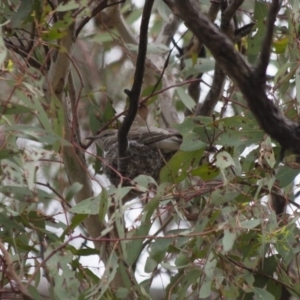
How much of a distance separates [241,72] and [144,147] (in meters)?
1.78

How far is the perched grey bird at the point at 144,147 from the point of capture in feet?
10.4

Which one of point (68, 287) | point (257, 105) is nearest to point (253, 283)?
point (68, 287)

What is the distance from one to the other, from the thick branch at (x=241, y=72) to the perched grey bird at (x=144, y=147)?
1.47m

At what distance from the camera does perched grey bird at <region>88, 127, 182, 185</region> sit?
317 centimetres

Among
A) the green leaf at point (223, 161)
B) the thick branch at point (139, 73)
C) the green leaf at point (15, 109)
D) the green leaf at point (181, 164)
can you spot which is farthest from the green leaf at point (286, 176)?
the green leaf at point (15, 109)

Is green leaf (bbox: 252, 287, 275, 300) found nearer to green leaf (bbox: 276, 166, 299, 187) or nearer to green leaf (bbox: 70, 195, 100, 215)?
green leaf (bbox: 276, 166, 299, 187)

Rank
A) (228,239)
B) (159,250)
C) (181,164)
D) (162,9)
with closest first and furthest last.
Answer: (228,239) → (159,250) → (181,164) → (162,9)

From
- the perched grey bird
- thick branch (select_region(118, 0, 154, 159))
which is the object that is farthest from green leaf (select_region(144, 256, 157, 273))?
the perched grey bird

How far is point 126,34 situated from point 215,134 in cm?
163

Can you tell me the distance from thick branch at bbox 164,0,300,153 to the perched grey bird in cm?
147

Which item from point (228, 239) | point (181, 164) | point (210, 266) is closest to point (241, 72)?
point (228, 239)

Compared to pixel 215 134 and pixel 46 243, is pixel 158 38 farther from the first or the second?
pixel 46 243

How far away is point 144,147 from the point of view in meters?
3.38

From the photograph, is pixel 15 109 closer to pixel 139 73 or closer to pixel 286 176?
pixel 139 73
